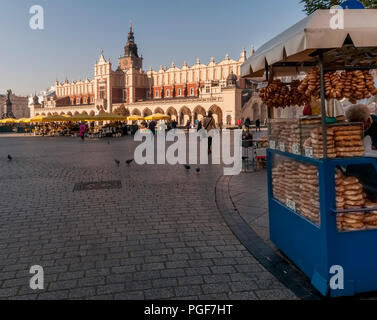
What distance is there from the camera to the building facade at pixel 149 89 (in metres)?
56.2

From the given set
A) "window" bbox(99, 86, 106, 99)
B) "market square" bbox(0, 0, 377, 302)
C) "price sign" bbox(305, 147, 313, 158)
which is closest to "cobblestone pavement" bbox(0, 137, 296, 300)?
"market square" bbox(0, 0, 377, 302)

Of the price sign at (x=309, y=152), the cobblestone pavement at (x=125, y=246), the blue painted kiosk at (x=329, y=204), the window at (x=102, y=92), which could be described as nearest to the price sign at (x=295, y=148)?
the blue painted kiosk at (x=329, y=204)

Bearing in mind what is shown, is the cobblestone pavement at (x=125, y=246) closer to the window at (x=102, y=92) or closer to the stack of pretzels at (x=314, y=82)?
the stack of pretzels at (x=314, y=82)

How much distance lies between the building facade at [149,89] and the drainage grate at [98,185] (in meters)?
42.2

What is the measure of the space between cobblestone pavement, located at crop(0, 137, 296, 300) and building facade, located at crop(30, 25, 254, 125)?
144ft

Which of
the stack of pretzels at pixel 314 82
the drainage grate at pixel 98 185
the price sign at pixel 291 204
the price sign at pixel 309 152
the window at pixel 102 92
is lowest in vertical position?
the drainage grate at pixel 98 185

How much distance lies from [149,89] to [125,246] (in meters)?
72.1

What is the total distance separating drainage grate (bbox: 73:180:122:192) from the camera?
25.2 feet

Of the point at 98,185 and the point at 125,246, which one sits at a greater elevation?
the point at 98,185

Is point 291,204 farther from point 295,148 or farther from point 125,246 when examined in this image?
point 125,246

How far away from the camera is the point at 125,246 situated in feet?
13.5

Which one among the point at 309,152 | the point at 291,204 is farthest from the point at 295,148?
the point at 291,204

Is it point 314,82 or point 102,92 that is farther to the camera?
point 102,92

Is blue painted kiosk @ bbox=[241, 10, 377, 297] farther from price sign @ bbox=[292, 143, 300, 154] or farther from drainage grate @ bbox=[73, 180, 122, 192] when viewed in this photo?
drainage grate @ bbox=[73, 180, 122, 192]
